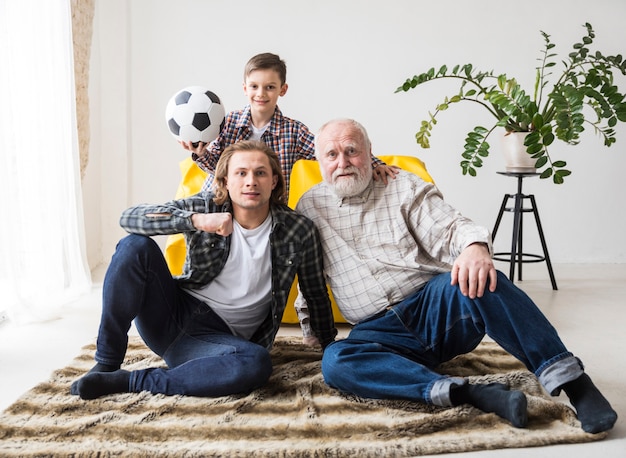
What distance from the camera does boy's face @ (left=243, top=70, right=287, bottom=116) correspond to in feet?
8.93

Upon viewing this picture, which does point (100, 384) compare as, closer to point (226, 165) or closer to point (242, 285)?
point (242, 285)

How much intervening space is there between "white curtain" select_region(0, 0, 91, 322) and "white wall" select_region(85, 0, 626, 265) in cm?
121

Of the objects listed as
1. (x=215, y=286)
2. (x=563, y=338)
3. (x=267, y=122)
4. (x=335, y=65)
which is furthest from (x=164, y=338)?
(x=335, y=65)

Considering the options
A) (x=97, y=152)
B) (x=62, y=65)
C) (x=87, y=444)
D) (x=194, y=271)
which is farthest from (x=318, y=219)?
(x=97, y=152)

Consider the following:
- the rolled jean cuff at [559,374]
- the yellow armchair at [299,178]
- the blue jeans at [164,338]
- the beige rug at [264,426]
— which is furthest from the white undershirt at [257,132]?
the rolled jean cuff at [559,374]

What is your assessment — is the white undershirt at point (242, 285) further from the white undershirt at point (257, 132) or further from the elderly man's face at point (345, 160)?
the white undershirt at point (257, 132)

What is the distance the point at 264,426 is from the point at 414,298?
0.57 metres

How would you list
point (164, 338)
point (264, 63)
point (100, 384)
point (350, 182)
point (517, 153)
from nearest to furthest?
1. point (100, 384)
2. point (164, 338)
3. point (350, 182)
4. point (264, 63)
5. point (517, 153)

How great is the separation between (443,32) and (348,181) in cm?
287

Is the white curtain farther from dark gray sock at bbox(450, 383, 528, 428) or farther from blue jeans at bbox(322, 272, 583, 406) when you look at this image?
dark gray sock at bbox(450, 383, 528, 428)

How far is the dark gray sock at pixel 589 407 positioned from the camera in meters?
1.58

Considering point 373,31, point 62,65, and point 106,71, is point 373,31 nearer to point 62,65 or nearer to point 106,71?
point 106,71

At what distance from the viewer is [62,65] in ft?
9.94

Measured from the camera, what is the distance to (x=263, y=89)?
2723mm
